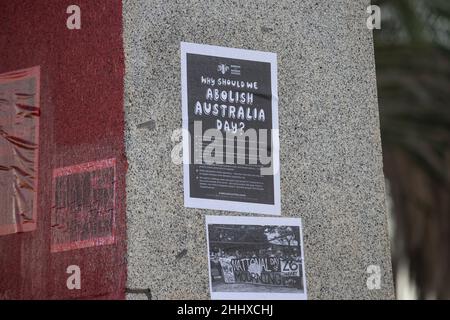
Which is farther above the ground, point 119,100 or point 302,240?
point 119,100

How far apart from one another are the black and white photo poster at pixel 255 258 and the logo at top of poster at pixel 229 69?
2.27ft

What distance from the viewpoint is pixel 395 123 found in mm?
12602

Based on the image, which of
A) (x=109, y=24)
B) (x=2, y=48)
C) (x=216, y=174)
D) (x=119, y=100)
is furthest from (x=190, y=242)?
(x=2, y=48)

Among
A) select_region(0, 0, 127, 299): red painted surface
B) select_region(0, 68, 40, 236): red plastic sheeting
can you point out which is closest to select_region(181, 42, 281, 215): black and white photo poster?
select_region(0, 0, 127, 299): red painted surface

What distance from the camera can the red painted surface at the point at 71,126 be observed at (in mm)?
5230

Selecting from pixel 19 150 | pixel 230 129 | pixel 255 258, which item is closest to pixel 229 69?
pixel 230 129

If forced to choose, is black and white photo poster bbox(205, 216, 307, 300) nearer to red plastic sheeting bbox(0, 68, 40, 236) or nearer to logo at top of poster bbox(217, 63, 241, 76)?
logo at top of poster bbox(217, 63, 241, 76)

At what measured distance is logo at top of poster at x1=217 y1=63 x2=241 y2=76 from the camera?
551 cm

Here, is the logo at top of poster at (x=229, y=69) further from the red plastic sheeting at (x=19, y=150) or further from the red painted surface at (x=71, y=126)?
the red plastic sheeting at (x=19, y=150)

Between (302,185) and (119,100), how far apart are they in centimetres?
98

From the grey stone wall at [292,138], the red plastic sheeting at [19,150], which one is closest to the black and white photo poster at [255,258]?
the grey stone wall at [292,138]

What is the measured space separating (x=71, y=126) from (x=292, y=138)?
105 cm
